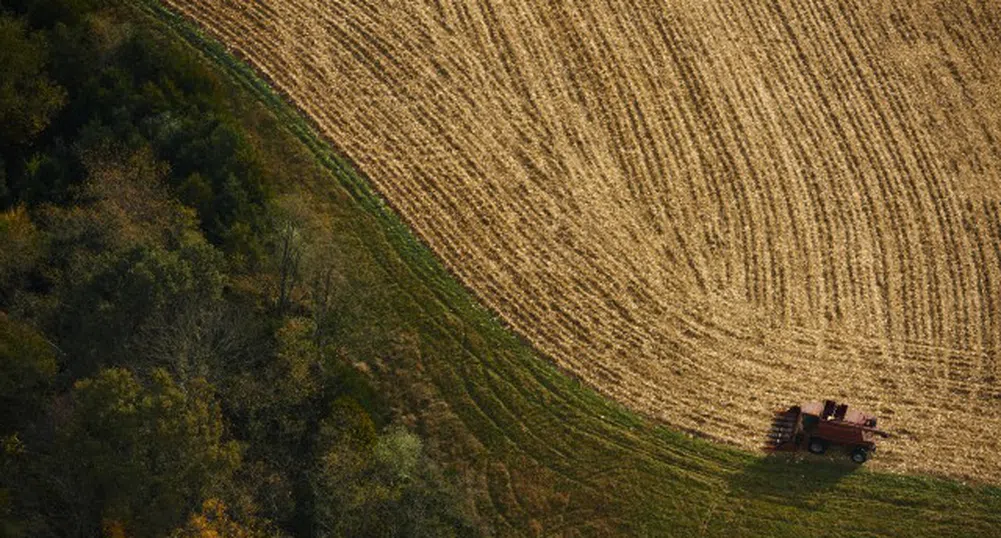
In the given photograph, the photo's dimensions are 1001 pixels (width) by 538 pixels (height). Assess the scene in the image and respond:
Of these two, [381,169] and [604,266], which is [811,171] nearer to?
[604,266]

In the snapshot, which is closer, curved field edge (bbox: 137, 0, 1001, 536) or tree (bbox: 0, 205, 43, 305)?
tree (bbox: 0, 205, 43, 305)

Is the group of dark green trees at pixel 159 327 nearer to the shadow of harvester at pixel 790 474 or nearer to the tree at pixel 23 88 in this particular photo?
the tree at pixel 23 88

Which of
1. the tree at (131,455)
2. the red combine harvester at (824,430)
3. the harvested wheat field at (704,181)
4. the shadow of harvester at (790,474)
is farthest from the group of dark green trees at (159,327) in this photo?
the red combine harvester at (824,430)

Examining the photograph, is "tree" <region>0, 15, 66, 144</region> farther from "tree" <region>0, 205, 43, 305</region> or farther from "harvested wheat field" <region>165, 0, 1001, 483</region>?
"harvested wheat field" <region>165, 0, 1001, 483</region>

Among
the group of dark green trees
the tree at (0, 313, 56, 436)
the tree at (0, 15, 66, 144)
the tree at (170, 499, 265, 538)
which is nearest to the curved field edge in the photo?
the group of dark green trees

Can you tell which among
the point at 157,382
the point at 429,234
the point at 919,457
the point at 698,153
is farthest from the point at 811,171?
the point at 157,382
